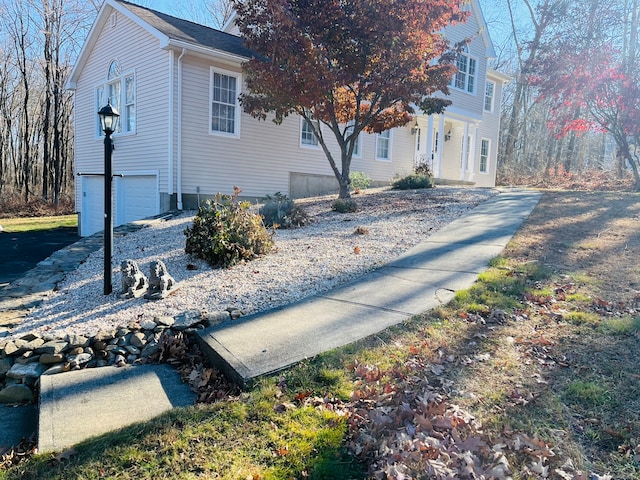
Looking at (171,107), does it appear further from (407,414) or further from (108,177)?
(407,414)

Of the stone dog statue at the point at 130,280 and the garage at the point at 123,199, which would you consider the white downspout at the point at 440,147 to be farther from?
the stone dog statue at the point at 130,280

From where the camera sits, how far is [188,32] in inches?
471

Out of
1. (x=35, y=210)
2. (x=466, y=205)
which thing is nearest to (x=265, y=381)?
(x=466, y=205)

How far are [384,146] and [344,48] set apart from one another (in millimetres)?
6926

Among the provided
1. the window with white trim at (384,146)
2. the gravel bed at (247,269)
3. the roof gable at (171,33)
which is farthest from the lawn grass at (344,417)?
the window with white trim at (384,146)

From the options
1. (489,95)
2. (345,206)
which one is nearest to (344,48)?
(345,206)

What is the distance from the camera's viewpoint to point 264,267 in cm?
581

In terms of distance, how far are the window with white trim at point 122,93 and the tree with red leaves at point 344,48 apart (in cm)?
443

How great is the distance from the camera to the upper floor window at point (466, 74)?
1747 cm

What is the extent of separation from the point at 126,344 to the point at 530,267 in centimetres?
456

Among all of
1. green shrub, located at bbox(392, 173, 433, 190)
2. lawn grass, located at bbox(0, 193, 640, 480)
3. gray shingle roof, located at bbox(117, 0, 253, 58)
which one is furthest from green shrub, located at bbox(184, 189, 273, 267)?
green shrub, located at bbox(392, 173, 433, 190)

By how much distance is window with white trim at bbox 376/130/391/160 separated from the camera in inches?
626

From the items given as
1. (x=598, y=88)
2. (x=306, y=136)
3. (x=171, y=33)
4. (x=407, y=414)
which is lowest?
(x=407, y=414)

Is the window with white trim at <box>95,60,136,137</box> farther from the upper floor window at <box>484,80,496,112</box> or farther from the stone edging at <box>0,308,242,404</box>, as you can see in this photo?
the upper floor window at <box>484,80,496,112</box>
